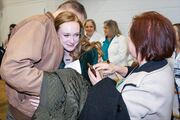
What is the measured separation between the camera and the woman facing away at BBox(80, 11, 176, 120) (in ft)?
4.04

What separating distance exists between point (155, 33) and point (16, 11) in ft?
22.9

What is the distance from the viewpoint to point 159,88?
1249mm

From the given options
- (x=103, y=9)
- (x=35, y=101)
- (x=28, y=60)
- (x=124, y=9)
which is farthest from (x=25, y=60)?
(x=103, y=9)

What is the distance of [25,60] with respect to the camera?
1272 mm

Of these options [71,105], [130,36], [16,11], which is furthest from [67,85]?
[16,11]

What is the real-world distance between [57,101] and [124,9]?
13.3ft

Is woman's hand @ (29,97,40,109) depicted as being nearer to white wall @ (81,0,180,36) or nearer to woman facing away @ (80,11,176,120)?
woman facing away @ (80,11,176,120)

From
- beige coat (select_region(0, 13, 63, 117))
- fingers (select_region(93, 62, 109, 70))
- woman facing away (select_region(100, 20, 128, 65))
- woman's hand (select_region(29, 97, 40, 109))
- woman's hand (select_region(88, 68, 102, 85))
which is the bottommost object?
woman facing away (select_region(100, 20, 128, 65))

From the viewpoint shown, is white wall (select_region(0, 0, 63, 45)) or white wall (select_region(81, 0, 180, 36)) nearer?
white wall (select_region(81, 0, 180, 36))

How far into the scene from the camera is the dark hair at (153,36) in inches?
51.2

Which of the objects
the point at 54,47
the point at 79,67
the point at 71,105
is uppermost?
the point at 54,47

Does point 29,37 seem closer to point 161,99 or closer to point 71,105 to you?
point 71,105

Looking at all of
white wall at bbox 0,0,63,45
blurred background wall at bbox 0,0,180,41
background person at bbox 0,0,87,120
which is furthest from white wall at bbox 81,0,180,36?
background person at bbox 0,0,87,120

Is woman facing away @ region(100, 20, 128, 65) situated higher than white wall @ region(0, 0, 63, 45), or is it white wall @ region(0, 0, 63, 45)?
white wall @ region(0, 0, 63, 45)
